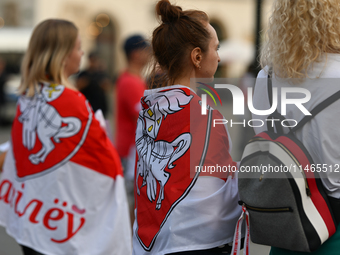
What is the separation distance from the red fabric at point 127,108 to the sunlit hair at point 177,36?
310 centimetres

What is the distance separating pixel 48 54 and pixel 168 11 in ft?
4.57

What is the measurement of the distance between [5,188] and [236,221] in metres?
1.93

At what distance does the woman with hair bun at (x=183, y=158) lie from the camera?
2.07m

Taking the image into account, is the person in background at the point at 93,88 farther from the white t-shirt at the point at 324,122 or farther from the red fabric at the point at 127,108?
the white t-shirt at the point at 324,122

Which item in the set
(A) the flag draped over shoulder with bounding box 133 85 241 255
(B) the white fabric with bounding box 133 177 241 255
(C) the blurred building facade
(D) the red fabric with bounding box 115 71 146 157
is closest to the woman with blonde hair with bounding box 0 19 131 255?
(A) the flag draped over shoulder with bounding box 133 85 241 255

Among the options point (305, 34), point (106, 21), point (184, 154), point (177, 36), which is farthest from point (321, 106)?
point (106, 21)

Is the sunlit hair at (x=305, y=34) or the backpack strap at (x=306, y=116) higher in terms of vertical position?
the sunlit hair at (x=305, y=34)

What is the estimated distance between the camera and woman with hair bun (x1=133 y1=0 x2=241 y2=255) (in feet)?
6.81

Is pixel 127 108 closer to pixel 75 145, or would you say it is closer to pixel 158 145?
pixel 75 145

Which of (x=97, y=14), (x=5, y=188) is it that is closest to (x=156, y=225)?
(x=5, y=188)

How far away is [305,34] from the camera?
1.98m

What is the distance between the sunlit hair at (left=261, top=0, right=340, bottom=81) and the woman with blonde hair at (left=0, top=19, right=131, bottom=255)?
1.62 m

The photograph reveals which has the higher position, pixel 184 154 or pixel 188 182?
pixel 184 154

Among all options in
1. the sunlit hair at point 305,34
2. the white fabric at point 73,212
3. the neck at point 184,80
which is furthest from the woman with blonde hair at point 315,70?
the white fabric at point 73,212
